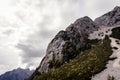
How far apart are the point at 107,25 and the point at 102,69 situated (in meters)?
97.3

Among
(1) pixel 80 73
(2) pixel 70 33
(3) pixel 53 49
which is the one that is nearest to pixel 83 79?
(1) pixel 80 73

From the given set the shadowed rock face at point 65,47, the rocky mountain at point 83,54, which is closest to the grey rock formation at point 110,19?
the rocky mountain at point 83,54

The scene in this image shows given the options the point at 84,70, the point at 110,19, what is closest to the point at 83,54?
the point at 84,70

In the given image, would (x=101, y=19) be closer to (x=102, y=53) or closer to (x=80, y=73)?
(x=102, y=53)

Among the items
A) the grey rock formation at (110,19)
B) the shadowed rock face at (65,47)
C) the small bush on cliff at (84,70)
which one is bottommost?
the small bush on cliff at (84,70)

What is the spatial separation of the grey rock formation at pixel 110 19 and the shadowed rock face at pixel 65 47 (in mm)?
32608

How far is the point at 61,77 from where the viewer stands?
71.5 meters

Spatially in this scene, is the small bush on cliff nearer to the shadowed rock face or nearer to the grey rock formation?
the shadowed rock face

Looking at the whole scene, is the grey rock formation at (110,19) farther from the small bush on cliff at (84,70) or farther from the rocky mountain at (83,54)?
the small bush on cliff at (84,70)

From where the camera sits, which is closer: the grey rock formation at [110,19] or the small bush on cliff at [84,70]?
the small bush on cliff at [84,70]

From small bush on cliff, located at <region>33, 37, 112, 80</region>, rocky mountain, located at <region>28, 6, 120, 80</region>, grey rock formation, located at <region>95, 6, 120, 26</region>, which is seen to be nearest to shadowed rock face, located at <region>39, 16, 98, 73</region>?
rocky mountain, located at <region>28, 6, 120, 80</region>

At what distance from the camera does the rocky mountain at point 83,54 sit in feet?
237

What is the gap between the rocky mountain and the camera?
72.4 m

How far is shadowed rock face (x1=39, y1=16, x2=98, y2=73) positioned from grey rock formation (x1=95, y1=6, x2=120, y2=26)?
3261 centimetres
